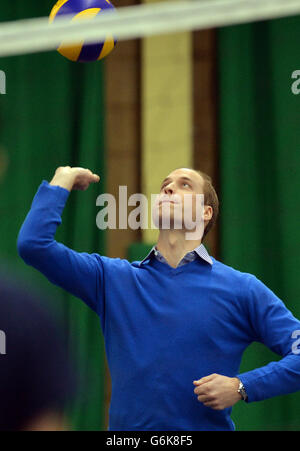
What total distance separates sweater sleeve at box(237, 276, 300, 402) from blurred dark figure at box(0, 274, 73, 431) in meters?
1.58

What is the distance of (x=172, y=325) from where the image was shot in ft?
4.99

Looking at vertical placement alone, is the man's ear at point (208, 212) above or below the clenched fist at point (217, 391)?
above

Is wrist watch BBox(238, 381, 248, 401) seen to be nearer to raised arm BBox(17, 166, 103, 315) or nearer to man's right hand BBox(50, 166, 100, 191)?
raised arm BBox(17, 166, 103, 315)

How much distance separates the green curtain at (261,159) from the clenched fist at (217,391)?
4.75ft

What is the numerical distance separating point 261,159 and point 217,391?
70.2 inches

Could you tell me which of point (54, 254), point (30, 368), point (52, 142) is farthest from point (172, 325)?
point (52, 142)

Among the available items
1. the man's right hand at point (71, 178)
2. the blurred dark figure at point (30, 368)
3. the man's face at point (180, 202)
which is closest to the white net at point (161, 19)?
the man's right hand at point (71, 178)

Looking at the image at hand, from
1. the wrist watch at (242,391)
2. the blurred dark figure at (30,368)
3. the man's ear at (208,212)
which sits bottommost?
the blurred dark figure at (30,368)

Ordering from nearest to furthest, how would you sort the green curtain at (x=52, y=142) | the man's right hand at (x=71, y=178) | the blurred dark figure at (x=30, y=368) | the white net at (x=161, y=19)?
the white net at (x=161, y=19) < the man's right hand at (x=71, y=178) < the blurred dark figure at (x=30, y=368) < the green curtain at (x=52, y=142)

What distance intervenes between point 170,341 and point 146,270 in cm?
22

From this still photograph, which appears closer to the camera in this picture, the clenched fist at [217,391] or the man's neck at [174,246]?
the clenched fist at [217,391]

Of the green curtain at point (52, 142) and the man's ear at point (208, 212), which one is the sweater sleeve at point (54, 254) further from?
the green curtain at point (52, 142)

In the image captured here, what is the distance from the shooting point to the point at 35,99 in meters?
3.17

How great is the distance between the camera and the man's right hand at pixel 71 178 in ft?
5.03
